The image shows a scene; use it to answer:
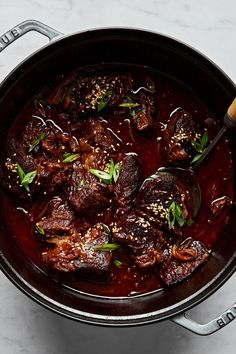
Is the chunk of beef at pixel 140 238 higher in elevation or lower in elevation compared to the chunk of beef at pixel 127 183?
lower

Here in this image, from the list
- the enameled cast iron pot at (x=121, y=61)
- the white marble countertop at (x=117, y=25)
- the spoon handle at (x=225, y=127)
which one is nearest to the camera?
the spoon handle at (x=225, y=127)

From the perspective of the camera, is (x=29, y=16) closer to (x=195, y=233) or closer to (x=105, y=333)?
(x=195, y=233)

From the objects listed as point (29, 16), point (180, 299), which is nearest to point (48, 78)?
point (29, 16)

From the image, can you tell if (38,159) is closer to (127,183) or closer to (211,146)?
(127,183)

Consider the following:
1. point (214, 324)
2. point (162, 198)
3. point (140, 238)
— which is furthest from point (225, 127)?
point (214, 324)

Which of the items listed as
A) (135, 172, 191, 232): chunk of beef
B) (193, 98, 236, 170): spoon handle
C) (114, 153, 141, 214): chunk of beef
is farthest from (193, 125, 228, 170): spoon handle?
(114, 153, 141, 214): chunk of beef

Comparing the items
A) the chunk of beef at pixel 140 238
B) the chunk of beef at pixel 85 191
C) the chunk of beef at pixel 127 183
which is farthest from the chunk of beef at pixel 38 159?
the chunk of beef at pixel 140 238

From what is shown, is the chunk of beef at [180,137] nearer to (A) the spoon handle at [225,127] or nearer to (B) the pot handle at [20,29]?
(A) the spoon handle at [225,127]

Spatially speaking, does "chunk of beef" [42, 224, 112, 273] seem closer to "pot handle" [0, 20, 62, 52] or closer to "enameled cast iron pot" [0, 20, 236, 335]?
"enameled cast iron pot" [0, 20, 236, 335]
